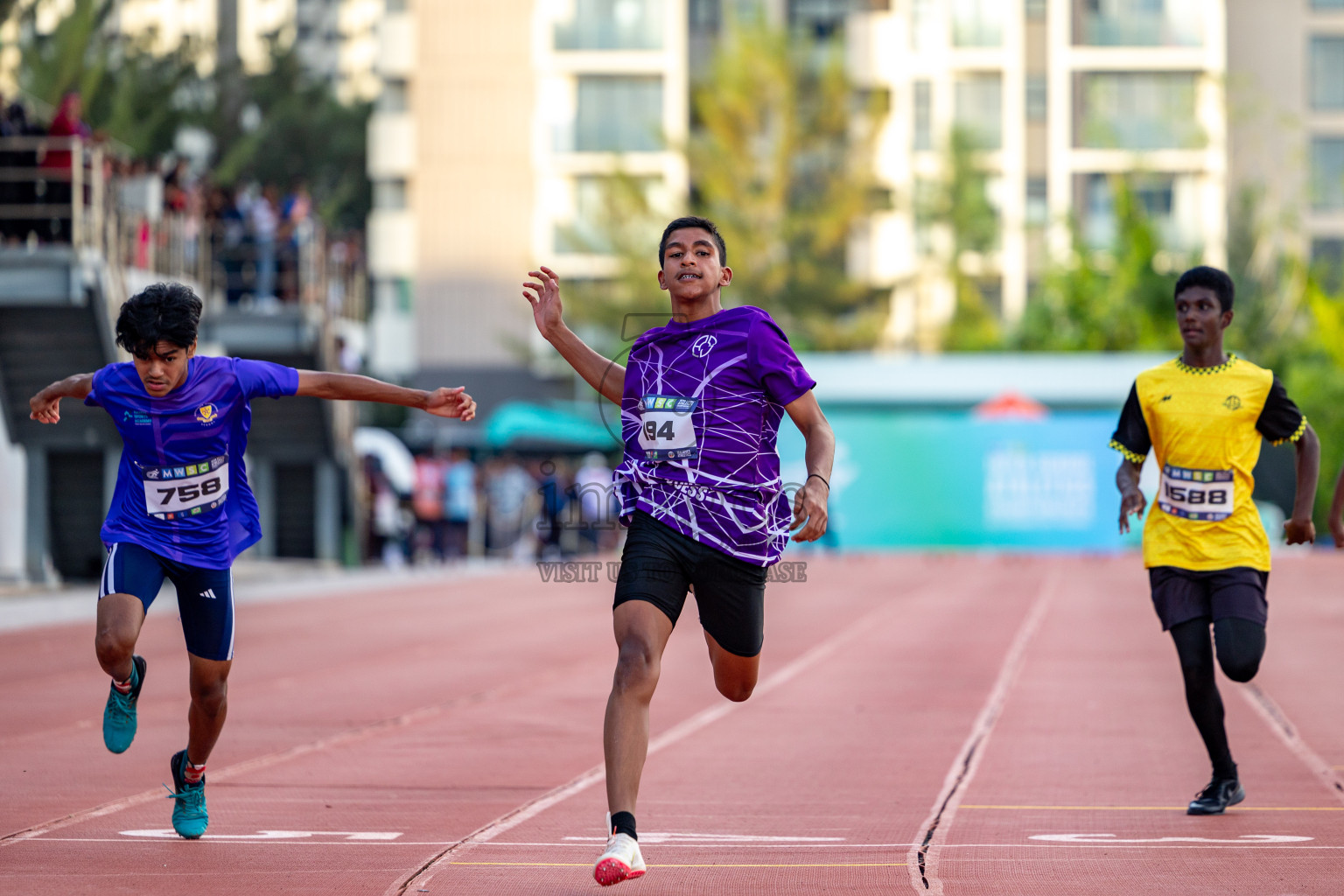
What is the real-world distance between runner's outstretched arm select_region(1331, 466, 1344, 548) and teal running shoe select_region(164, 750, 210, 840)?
4.58m

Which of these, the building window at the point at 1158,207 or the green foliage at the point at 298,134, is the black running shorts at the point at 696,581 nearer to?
the green foliage at the point at 298,134

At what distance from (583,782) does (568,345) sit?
278cm

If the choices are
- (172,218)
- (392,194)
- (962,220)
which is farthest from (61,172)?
(392,194)

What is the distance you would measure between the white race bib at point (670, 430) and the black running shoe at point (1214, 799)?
9.29ft

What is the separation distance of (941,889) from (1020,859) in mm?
673

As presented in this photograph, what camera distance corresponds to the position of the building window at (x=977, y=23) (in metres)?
63.8

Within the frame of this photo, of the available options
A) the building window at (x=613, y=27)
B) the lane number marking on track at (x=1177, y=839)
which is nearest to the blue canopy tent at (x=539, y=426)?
the building window at (x=613, y=27)

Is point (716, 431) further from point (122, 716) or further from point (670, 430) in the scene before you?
point (122, 716)

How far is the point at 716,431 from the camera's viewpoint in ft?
20.5

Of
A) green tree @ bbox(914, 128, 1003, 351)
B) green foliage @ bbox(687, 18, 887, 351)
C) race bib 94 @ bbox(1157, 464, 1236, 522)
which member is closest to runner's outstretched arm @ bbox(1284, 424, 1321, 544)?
race bib 94 @ bbox(1157, 464, 1236, 522)

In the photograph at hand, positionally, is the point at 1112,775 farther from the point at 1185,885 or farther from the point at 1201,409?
the point at 1185,885

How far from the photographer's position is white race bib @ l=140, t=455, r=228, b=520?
6.96m

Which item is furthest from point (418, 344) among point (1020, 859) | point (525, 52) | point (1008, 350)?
point (1020, 859)

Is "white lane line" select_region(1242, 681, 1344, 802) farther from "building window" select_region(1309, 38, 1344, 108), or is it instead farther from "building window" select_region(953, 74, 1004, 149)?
"building window" select_region(1309, 38, 1344, 108)
